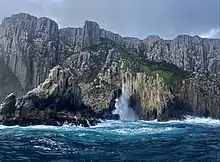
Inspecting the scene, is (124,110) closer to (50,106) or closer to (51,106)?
(51,106)

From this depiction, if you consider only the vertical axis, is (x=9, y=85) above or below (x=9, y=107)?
above

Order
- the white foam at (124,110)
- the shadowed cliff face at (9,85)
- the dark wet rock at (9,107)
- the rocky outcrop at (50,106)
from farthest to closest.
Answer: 1. the shadowed cliff face at (9,85)
2. the white foam at (124,110)
3. the dark wet rock at (9,107)
4. the rocky outcrop at (50,106)

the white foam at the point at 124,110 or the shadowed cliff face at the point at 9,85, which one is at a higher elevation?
the shadowed cliff face at the point at 9,85

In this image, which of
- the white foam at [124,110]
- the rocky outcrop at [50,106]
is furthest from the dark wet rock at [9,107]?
the white foam at [124,110]

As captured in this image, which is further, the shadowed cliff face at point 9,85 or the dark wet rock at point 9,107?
the shadowed cliff face at point 9,85

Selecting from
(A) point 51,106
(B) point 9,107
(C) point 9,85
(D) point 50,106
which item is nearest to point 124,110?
(A) point 51,106

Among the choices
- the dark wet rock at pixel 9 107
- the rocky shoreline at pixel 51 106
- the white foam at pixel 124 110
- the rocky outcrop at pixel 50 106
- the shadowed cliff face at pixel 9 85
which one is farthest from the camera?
the shadowed cliff face at pixel 9 85

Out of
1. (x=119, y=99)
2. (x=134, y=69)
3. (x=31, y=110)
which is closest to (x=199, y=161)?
(x=31, y=110)

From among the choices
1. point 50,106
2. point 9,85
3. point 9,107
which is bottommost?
point 9,107

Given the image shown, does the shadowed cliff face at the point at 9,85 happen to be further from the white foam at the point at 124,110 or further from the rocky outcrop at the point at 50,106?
the rocky outcrop at the point at 50,106

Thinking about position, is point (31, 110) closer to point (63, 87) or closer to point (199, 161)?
point (63, 87)

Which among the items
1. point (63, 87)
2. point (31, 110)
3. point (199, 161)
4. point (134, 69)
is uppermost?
point (134, 69)
